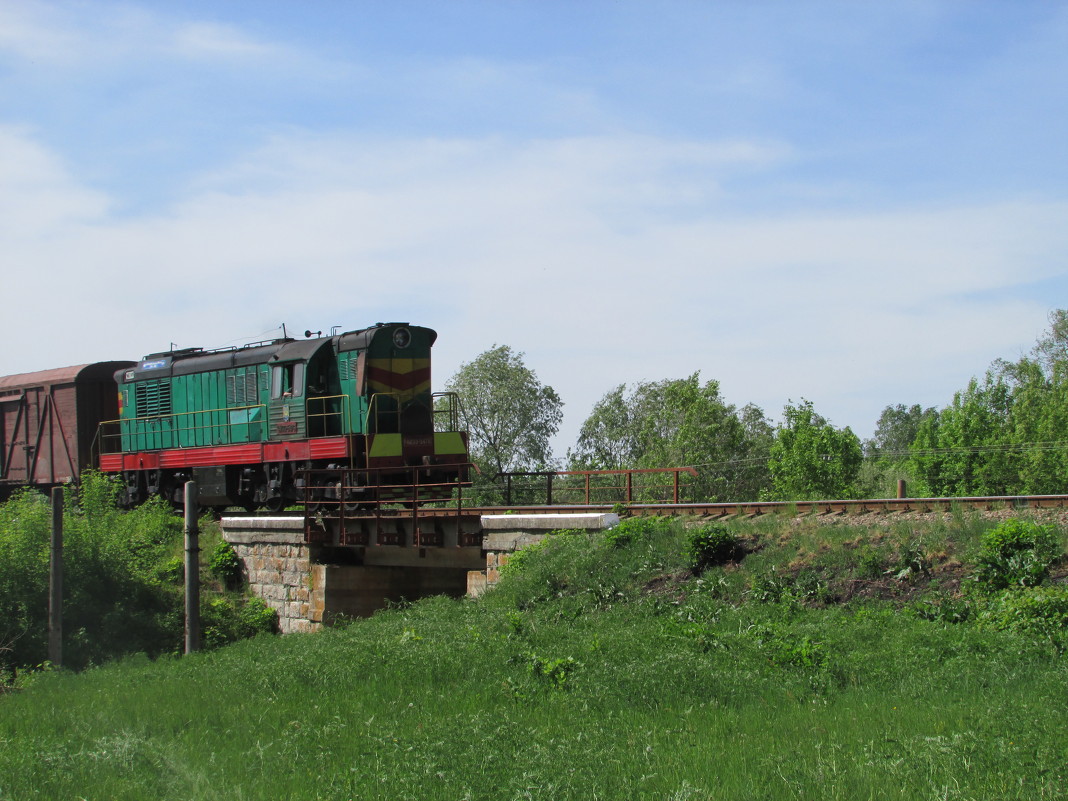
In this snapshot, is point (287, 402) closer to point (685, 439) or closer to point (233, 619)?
point (233, 619)

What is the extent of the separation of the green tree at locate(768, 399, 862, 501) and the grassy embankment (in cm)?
3528

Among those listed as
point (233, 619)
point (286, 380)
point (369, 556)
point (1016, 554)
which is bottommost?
point (233, 619)

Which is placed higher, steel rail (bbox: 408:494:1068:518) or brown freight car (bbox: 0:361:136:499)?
brown freight car (bbox: 0:361:136:499)

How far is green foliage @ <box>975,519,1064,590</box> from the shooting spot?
11.6 metres

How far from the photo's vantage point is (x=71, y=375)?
28031 mm

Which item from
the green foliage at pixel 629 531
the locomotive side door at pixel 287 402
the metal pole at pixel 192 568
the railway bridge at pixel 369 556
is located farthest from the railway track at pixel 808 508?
the metal pole at pixel 192 568

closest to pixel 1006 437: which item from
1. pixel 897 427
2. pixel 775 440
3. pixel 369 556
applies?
pixel 775 440

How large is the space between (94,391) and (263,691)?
19.1m

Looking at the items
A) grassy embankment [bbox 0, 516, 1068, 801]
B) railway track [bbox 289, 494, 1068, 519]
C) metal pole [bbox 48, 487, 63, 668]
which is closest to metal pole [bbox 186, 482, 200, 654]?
grassy embankment [bbox 0, 516, 1068, 801]

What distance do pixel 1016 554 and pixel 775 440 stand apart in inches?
1699

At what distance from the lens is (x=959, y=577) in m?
12.4

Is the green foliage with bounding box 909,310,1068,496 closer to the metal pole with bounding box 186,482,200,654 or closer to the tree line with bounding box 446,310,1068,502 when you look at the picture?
the tree line with bounding box 446,310,1068,502

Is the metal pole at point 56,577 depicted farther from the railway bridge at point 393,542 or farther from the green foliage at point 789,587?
the green foliage at point 789,587

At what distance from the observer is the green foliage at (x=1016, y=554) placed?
11.6 m
